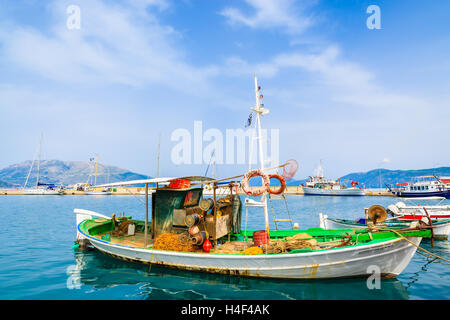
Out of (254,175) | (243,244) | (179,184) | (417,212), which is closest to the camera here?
(254,175)

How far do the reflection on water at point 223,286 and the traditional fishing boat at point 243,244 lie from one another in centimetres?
33

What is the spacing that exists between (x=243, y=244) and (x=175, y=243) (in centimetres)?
344

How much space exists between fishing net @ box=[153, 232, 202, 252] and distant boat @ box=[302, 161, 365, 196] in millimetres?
73656

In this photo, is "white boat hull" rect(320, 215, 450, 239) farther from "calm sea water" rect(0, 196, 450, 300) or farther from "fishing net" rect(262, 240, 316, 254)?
"fishing net" rect(262, 240, 316, 254)

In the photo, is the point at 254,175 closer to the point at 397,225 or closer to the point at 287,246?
the point at 287,246

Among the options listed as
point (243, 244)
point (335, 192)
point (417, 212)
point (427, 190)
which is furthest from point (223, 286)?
point (335, 192)

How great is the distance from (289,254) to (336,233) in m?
5.59

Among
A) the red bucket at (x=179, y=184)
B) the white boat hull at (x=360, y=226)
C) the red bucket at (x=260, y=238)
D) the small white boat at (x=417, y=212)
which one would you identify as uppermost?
the red bucket at (x=179, y=184)

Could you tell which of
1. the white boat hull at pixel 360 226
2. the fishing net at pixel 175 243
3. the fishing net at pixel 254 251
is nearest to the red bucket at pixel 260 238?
the fishing net at pixel 254 251

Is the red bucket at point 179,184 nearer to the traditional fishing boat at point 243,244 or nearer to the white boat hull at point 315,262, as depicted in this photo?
the traditional fishing boat at point 243,244

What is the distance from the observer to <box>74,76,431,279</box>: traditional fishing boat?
864 centimetres

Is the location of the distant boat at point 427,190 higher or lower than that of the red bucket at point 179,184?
lower

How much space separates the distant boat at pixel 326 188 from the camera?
73875 mm

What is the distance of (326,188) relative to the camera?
78.2 meters
